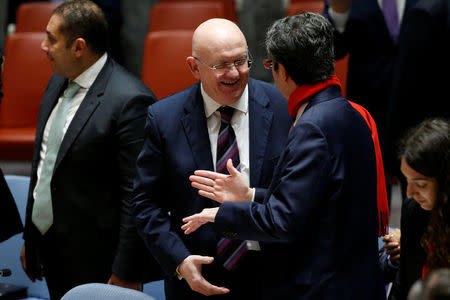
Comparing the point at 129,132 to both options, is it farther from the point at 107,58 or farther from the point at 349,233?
the point at 349,233

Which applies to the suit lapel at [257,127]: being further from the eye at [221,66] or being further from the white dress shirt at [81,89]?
the white dress shirt at [81,89]

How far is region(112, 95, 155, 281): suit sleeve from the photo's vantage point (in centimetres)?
229

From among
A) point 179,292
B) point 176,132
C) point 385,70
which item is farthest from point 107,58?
point 385,70

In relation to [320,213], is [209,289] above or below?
below

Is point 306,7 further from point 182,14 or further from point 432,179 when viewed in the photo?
point 432,179

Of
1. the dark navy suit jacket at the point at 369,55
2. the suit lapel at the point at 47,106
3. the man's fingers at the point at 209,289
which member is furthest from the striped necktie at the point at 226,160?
the dark navy suit jacket at the point at 369,55

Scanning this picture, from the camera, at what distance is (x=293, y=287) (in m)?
1.61

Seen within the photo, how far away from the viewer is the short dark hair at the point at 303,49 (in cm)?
161

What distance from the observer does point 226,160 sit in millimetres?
1977

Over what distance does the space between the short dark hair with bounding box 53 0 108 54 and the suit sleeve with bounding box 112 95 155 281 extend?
13.7 inches

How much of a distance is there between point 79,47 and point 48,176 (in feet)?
1.69

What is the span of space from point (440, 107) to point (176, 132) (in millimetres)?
1109

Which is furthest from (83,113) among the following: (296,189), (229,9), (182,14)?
(229,9)

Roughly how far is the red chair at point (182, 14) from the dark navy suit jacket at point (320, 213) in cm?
273
